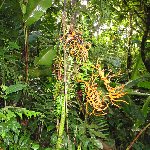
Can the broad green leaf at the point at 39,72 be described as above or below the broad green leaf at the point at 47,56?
below

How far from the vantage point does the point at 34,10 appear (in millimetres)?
1278

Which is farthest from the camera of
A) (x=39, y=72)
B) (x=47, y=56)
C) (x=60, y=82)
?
(x=39, y=72)

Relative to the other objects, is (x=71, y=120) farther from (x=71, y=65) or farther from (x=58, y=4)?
(x=58, y=4)

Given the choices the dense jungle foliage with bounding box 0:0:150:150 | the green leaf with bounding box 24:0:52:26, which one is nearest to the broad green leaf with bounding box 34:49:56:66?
the dense jungle foliage with bounding box 0:0:150:150

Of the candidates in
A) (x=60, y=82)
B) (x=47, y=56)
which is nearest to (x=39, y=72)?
→ (x=47, y=56)

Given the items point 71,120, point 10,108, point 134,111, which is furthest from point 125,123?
point 10,108

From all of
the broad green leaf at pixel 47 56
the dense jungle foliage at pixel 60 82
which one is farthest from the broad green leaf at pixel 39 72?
the broad green leaf at pixel 47 56

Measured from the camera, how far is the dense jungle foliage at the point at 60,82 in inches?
43.1

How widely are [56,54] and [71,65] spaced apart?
15 centimetres

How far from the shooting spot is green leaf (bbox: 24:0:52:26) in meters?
1.27

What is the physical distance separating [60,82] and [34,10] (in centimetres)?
38

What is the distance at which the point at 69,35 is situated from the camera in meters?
1.09

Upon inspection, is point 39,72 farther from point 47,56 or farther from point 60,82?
point 60,82

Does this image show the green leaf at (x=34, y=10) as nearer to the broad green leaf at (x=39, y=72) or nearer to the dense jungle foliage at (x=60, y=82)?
the dense jungle foliage at (x=60, y=82)
